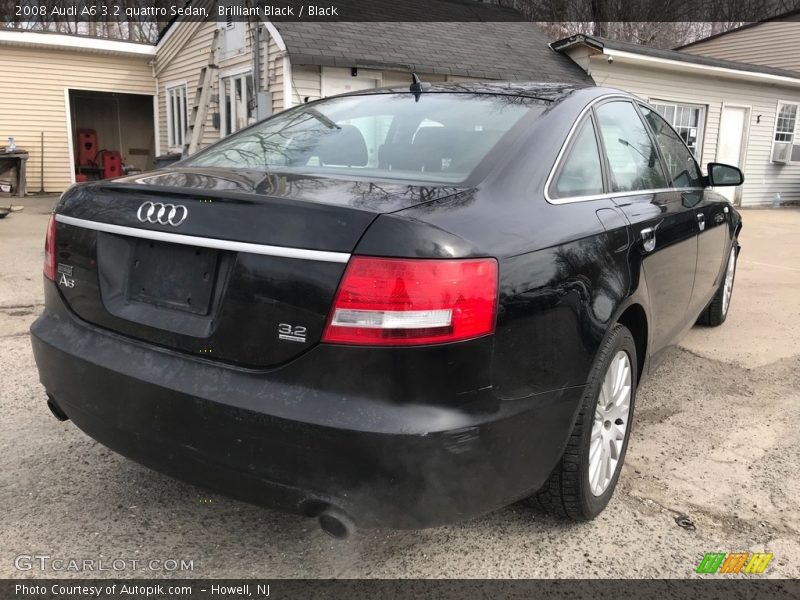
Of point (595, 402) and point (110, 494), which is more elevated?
point (595, 402)

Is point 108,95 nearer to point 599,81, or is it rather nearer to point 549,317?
point 599,81

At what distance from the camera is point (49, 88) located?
1500 cm

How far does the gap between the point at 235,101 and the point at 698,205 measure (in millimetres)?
10587

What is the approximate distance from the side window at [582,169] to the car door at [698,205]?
36.9 inches

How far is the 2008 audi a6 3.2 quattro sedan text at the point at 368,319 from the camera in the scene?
5.45ft

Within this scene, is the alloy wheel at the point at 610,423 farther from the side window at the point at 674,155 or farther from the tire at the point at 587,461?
the side window at the point at 674,155

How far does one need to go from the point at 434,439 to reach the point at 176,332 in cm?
81

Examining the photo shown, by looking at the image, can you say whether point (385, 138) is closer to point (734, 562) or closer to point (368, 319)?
point (368, 319)

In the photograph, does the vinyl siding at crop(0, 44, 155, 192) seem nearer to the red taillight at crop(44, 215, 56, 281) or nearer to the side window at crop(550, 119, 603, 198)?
the red taillight at crop(44, 215, 56, 281)

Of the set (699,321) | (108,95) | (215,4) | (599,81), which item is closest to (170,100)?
(215,4)

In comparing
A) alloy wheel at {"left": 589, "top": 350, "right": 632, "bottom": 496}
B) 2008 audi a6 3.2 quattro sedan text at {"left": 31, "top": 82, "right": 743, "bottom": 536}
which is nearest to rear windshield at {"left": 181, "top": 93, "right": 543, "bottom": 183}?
2008 audi a6 3.2 quattro sedan text at {"left": 31, "top": 82, "right": 743, "bottom": 536}

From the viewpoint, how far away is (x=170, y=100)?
51.1 ft

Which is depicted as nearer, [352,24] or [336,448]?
[336,448]

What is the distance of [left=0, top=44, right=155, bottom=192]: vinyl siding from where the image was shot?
1463 centimetres
